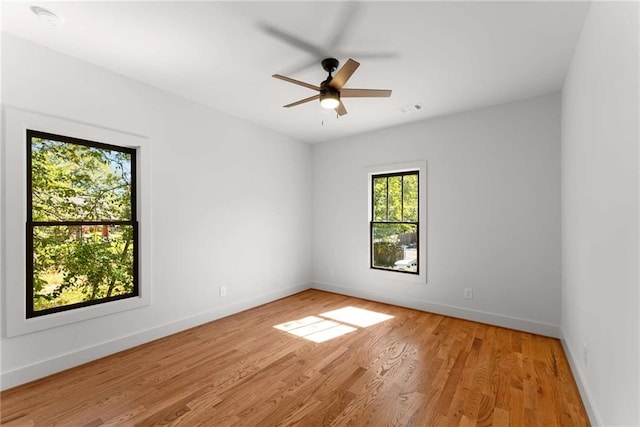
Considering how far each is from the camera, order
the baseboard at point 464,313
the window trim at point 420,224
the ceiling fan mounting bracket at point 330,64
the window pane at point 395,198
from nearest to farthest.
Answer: the ceiling fan mounting bracket at point 330,64
the baseboard at point 464,313
the window trim at point 420,224
the window pane at point 395,198

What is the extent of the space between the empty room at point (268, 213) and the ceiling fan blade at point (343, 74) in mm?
18

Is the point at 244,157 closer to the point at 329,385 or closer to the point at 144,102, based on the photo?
the point at 144,102

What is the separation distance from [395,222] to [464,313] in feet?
5.09

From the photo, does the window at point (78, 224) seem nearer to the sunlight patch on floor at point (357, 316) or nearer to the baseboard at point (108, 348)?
the baseboard at point (108, 348)

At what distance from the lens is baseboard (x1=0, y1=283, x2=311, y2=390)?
89.8 inches

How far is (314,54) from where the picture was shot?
8.21 feet

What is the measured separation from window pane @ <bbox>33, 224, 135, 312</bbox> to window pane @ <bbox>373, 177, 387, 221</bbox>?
11.1 ft

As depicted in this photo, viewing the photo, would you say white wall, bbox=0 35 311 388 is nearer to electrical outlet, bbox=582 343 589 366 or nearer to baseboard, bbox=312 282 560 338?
baseboard, bbox=312 282 560 338

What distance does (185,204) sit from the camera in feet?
11.3

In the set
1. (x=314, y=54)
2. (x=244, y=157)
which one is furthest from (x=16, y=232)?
(x=314, y=54)

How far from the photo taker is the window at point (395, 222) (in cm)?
434

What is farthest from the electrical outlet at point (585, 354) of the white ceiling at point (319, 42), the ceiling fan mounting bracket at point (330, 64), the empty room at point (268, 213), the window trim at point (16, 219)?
the window trim at point (16, 219)

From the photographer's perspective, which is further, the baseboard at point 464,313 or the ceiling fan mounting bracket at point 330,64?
the baseboard at point 464,313

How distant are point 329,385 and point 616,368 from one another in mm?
1751
